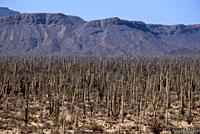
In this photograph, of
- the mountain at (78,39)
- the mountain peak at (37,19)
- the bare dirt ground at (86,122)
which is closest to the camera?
the bare dirt ground at (86,122)

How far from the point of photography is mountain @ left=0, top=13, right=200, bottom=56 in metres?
141

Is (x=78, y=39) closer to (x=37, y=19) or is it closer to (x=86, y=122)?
(x=37, y=19)

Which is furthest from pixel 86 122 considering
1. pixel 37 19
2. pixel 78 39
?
pixel 37 19

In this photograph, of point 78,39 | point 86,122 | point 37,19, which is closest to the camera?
point 86,122

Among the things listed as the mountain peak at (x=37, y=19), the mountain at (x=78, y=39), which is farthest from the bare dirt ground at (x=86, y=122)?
the mountain peak at (x=37, y=19)

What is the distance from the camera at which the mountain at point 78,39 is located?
14112 cm

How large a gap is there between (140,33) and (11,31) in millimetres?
93312

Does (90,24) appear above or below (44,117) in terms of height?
above

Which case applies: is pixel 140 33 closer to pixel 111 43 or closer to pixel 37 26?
pixel 111 43

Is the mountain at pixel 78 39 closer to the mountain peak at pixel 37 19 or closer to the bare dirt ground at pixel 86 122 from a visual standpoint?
the mountain peak at pixel 37 19

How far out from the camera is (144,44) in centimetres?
16125

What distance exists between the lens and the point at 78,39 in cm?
16188

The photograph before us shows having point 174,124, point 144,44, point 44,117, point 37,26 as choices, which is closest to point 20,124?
point 44,117

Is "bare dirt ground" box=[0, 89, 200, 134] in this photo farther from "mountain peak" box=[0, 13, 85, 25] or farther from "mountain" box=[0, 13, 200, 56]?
"mountain peak" box=[0, 13, 85, 25]
